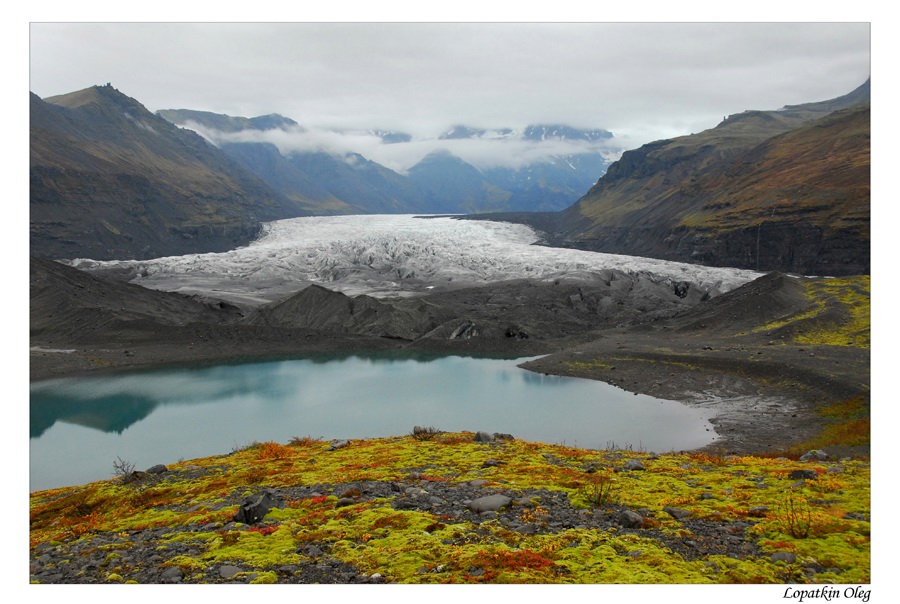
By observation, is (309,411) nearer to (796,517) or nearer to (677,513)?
(677,513)

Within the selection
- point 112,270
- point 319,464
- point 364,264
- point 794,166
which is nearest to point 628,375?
point 319,464

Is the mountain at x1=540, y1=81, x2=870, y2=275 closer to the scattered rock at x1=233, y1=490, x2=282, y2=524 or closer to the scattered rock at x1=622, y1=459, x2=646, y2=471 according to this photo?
the scattered rock at x1=622, y1=459, x2=646, y2=471

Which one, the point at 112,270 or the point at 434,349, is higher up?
the point at 112,270

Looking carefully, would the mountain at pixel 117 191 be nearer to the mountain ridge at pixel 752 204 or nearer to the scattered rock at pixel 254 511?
the mountain ridge at pixel 752 204

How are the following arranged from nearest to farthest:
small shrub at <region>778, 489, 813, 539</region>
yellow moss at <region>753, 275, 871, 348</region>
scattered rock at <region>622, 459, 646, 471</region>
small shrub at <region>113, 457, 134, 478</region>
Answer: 1. small shrub at <region>778, 489, 813, 539</region>
2. scattered rock at <region>622, 459, 646, 471</region>
3. small shrub at <region>113, 457, 134, 478</region>
4. yellow moss at <region>753, 275, 871, 348</region>

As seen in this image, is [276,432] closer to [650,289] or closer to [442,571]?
[442,571]

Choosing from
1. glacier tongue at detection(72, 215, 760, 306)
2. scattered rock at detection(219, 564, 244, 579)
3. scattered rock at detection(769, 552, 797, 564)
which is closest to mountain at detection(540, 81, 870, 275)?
glacier tongue at detection(72, 215, 760, 306)

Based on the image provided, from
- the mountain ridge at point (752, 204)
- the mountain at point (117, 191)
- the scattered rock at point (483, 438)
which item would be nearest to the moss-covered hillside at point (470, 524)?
the scattered rock at point (483, 438)
